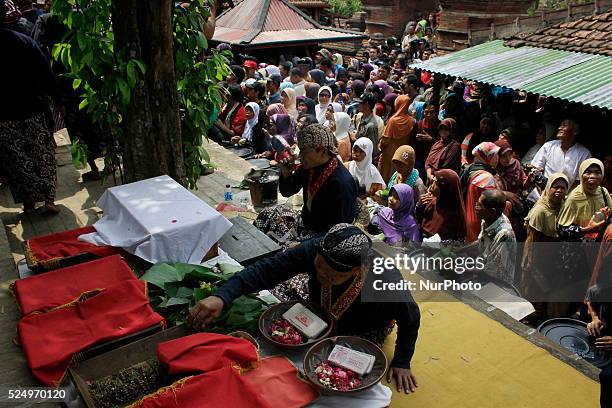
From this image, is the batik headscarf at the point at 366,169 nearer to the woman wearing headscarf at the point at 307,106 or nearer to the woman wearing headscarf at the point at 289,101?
the woman wearing headscarf at the point at 307,106

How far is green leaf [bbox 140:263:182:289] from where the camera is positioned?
318 cm

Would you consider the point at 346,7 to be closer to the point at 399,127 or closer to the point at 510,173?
the point at 399,127

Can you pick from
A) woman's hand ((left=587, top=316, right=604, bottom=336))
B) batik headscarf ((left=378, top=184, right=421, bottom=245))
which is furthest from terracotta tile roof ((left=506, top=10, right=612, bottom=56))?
woman's hand ((left=587, top=316, right=604, bottom=336))

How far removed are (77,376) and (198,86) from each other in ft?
10.7

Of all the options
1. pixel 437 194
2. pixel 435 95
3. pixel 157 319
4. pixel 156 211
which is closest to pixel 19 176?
pixel 156 211

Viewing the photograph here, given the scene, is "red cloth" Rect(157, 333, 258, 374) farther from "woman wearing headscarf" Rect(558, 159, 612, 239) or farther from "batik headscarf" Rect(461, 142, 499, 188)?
"batik headscarf" Rect(461, 142, 499, 188)

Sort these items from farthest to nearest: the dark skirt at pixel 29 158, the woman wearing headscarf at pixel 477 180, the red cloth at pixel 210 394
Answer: the woman wearing headscarf at pixel 477 180 → the dark skirt at pixel 29 158 → the red cloth at pixel 210 394

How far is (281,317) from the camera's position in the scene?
9.70ft

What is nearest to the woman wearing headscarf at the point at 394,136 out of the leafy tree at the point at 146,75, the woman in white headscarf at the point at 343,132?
the woman in white headscarf at the point at 343,132

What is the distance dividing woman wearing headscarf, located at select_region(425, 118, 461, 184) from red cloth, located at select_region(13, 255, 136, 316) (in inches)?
196

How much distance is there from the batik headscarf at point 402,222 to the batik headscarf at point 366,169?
1.07m

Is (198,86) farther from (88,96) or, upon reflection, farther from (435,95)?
(435,95)

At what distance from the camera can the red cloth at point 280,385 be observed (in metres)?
2.37

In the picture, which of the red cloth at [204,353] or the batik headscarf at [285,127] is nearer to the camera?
the red cloth at [204,353]
